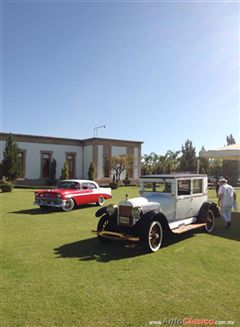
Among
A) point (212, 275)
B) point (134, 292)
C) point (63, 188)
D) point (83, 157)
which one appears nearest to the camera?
point (134, 292)

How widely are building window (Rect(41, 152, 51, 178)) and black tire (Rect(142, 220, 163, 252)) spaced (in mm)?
31891

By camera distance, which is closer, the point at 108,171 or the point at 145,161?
the point at 108,171

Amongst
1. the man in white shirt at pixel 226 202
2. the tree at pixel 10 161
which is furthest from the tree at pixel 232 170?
the man in white shirt at pixel 226 202

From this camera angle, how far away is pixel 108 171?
4128 cm

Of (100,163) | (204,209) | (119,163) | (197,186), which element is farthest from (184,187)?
(100,163)

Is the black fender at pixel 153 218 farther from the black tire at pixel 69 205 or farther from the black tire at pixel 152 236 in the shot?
the black tire at pixel 69 205

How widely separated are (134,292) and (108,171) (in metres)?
36.5

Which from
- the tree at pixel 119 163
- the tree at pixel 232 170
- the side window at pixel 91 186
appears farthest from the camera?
the tree at pixel 232 170

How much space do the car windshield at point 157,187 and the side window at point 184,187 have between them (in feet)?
0.93

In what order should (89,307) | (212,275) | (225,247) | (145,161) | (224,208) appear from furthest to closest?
1. (145,161)
2. (224,208)
3. (225,247)
4. (212,275)
5. (89,307)

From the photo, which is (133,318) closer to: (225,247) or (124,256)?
(124,256)

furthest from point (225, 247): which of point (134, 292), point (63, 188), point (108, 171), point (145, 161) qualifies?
point (145, 161)

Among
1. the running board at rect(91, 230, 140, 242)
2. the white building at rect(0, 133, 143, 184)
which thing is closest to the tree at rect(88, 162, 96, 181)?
the white building at rect(0, 133, 143, 184)

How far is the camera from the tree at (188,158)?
53.8m
